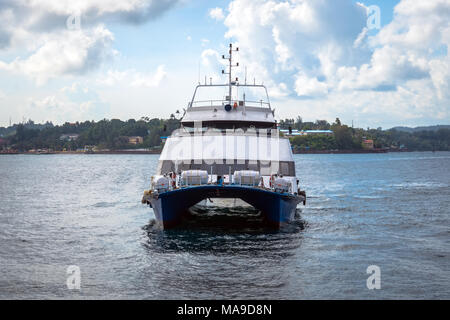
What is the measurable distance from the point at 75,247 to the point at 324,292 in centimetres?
877

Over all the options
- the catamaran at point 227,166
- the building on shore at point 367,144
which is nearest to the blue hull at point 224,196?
the catamaran at point 227,166

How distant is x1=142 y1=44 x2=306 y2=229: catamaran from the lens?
1603 centimetres

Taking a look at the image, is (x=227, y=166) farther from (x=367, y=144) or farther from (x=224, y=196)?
(x=367, y=144)

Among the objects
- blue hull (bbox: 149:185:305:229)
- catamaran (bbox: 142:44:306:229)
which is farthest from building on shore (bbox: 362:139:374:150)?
blue hull (bbox: 149:185:305:229)

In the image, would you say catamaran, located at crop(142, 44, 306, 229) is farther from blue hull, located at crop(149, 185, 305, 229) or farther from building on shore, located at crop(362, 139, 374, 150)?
building on shore, located at crop(362, 139, 374, 150)

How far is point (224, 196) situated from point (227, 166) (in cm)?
235

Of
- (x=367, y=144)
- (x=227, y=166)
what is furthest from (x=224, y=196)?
(x=367, y=144)

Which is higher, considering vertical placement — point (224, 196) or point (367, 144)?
point (367, 144)

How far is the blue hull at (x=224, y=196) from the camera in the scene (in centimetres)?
1558

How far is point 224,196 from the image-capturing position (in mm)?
16750

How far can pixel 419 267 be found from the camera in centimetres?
1309

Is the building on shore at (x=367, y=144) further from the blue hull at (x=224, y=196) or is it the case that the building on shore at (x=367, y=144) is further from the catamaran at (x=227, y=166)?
the blue hull at (x=224, y=196)

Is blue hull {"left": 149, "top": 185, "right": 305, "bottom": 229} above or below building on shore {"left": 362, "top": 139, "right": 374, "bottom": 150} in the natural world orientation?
below
